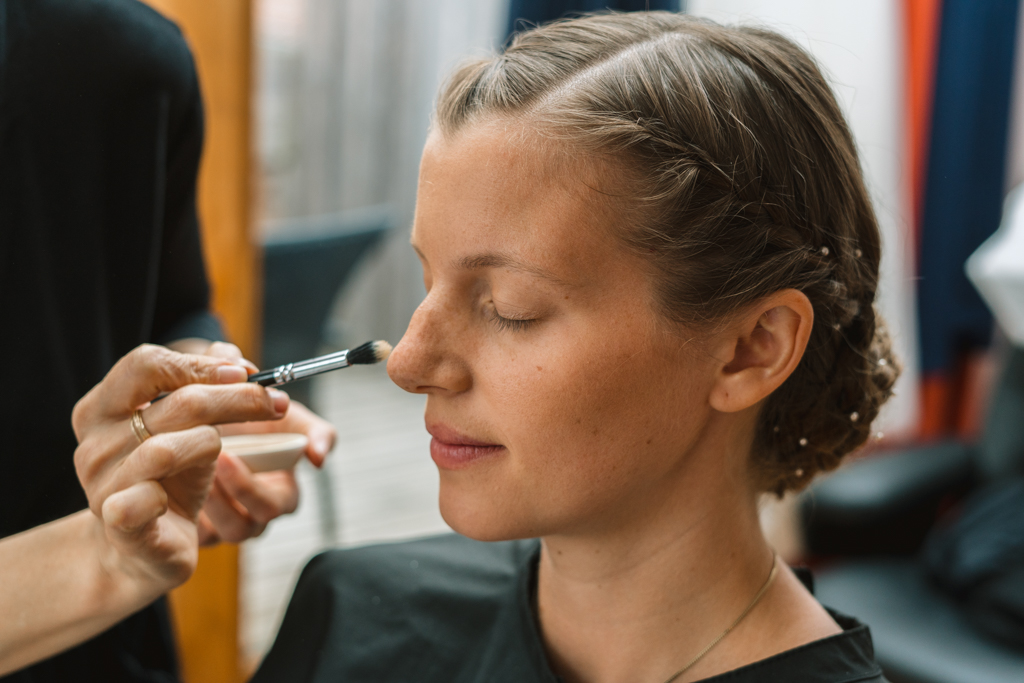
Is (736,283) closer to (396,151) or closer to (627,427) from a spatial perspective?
(627,427)

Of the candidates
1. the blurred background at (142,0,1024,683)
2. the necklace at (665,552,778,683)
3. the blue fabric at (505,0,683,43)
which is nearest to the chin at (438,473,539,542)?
the necklace at (665,552,778,683)

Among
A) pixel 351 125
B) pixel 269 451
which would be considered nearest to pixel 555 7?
pixel 269 451

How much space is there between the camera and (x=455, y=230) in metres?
0.79

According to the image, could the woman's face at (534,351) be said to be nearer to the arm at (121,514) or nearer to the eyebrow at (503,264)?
the eyebrow at (503,264)

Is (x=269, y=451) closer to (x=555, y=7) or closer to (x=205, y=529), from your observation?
(x=205, y=529)

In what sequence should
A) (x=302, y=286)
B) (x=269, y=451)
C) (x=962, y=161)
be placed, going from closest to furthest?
(x=269, y=451) < (x=302, y=286) < (x=962, y=161)

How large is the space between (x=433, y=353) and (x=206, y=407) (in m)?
0.21

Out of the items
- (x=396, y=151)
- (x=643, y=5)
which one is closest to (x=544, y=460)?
(x=643, y=5)

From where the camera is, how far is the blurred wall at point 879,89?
2.21 metres

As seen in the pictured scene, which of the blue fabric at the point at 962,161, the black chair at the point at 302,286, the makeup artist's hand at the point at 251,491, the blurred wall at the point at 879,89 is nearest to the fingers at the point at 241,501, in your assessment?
the makeup artist's hand at the point at 251,491

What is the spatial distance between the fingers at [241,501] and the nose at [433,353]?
260 millimetres

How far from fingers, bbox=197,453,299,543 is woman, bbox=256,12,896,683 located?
25cm

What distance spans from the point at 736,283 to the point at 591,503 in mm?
253

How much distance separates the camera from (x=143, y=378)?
751 millimetres
